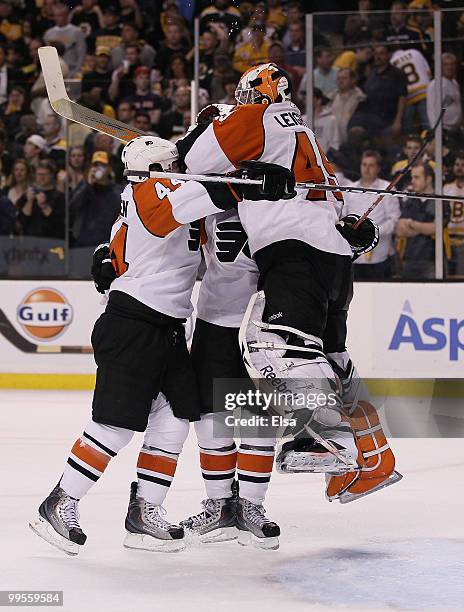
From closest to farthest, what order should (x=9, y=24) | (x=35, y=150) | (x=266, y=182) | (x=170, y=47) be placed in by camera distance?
1. (x=266, y=182)
2. (x=35, y=150)
3. (x=170, y=47)
4. (x=9, y=24)

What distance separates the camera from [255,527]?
3.30 metres

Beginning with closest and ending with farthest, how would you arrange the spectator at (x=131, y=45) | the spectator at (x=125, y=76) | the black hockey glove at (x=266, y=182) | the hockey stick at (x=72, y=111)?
the black hockey glove at (x=266, y=182) < the hockey stick at (x=72, y=111) < the spectator at (x=125, y=76) < the spectator at (x=131, y=45)

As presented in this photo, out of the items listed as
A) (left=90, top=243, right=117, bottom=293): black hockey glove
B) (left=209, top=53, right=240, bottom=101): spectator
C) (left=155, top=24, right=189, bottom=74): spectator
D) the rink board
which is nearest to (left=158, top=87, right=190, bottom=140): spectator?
(left=209, top=53, right=240, bottom=101): spectator

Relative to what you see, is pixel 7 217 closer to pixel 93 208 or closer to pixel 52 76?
pixel 93 208

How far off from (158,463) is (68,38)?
519 centimetres

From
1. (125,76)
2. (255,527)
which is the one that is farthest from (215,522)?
(125,76)

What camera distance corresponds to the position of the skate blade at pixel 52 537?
3145mm

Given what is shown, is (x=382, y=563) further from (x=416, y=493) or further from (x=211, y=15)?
A: (x=211, y=15)

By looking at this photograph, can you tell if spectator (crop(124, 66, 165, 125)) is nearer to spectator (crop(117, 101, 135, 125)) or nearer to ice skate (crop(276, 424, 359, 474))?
spectator (crop(117, 101, 135, 125))

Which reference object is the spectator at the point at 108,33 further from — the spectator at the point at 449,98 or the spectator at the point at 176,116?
the spectator at the point at 449,98

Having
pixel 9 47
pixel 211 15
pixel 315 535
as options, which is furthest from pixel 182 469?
pixel 9 47

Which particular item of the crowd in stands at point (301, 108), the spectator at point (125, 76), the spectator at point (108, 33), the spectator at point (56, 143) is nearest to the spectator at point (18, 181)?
the crowd in stands at point (301, 108)

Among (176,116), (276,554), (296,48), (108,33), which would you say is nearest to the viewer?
(276,554)

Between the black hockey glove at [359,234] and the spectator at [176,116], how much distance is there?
131 inches
